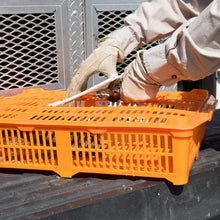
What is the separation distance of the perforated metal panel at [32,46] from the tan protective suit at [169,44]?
64 centimetres

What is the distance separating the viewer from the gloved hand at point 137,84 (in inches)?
54.9

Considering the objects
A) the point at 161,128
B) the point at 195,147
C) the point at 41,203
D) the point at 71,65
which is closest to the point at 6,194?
the point at 41,203

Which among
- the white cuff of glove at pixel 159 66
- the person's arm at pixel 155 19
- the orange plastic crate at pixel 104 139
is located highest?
the person's arm at pixel 155 19

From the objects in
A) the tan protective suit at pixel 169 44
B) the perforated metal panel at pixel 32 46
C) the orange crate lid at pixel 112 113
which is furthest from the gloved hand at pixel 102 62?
the perforated metal panel at pixel 32 46

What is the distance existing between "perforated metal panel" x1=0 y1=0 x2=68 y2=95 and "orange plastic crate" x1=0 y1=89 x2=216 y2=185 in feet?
2.19

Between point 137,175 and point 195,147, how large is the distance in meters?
→ 0.29

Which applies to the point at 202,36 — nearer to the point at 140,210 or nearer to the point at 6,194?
the point at 140,210

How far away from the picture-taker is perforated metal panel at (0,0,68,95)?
2098 mm

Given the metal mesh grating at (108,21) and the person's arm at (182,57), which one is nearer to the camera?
the person's arm at (182,57)

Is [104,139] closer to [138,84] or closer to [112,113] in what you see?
[112,113]

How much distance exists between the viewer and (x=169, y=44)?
4.26 feet

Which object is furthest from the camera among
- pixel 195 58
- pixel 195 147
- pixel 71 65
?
pixel 71 65

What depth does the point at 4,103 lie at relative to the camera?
5.38ft

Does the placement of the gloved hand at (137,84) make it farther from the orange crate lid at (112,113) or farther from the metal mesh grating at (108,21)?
the metal mesh grating at (108,21)
